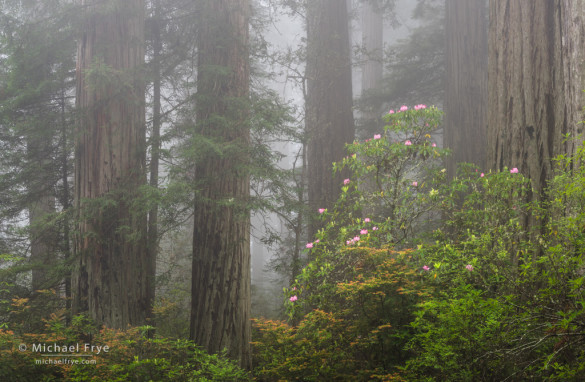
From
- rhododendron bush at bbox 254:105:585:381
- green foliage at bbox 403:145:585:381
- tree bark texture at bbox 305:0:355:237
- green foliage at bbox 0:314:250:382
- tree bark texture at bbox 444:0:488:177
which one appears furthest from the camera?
tree bark texture at bbox 444:0:488:177

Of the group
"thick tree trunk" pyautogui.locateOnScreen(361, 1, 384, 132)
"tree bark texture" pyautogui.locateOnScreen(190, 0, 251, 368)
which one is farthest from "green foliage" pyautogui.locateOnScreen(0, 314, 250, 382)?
"thick tree trunk" pyautogui.locateOnScreen(361, 1, 384, 132)

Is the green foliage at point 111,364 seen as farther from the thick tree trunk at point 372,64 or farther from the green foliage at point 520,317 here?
the thick tree trunk at point 372,64

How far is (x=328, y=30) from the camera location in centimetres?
849

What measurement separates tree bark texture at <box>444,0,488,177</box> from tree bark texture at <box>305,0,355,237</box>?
211 centimetres

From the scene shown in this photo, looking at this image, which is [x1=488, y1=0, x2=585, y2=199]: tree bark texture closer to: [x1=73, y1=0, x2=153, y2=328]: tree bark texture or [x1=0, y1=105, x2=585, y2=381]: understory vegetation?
[x1=0, y1=105, x2=585, y2=381]: understory vegetation

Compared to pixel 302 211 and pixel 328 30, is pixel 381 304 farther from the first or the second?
pixel 328 30

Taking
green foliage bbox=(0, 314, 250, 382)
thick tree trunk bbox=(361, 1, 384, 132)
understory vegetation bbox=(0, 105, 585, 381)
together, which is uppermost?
thick tree trunk bbox=(361, 1, 384, 132)

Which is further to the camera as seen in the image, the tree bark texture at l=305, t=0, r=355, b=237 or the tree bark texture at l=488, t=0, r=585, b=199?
the tree bark texture at l=305, t=0, r=355, b=237

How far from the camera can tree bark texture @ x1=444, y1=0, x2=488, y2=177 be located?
8422 millimetres

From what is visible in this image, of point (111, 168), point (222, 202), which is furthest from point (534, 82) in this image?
point (111, 168)

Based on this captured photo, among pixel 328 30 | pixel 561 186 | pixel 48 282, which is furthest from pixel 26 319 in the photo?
pixel 328 30

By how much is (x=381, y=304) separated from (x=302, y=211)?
9.37 feet

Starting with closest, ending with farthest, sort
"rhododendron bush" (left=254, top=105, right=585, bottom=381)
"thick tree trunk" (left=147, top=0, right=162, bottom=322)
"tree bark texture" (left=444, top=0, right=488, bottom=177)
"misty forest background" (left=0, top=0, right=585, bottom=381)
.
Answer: "rhododendron bush" (left=254, top=105, right=585, bottom=381) < "misty forest background" (left=0, top=0, right=585, bottom=381) < "thick tree trunk" (left=147, top=0, right=162, bottom=322) < "tree bark texture" (left=444, top=0, right=488, bottom=177)

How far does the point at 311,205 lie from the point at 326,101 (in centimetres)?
208
